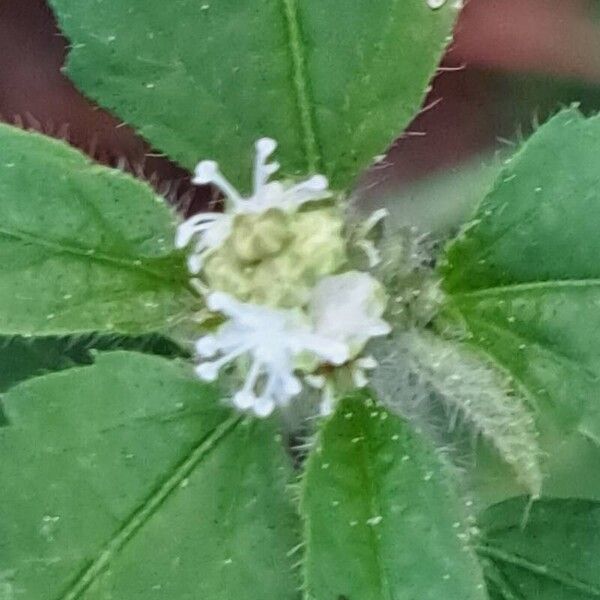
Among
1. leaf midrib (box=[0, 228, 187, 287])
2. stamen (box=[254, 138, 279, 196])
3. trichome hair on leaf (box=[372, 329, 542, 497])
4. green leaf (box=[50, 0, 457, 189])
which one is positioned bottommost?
trichome hair on leaf (box=[372, 329, 542, 497])

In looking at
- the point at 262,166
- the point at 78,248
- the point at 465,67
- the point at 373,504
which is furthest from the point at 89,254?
the point at 465,67

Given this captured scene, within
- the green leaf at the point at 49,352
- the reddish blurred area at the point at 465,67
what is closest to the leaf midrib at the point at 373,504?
the green leaf at the point at 49,352

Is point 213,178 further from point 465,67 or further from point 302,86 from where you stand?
point 465,67

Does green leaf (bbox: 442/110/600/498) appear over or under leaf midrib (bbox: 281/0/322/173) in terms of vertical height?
under

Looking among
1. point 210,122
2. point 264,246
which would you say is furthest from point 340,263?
point 210,122

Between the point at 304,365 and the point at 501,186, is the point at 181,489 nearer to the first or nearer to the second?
the point at 304,365

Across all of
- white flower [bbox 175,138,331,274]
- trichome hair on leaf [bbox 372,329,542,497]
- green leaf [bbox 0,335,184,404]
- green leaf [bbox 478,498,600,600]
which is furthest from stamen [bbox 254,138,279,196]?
green leaf [bbox 478,498,600,600]

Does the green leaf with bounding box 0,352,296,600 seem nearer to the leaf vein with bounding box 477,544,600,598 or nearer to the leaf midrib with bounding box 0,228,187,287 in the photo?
the leaf midrib with bounding box 0,228,187,287
